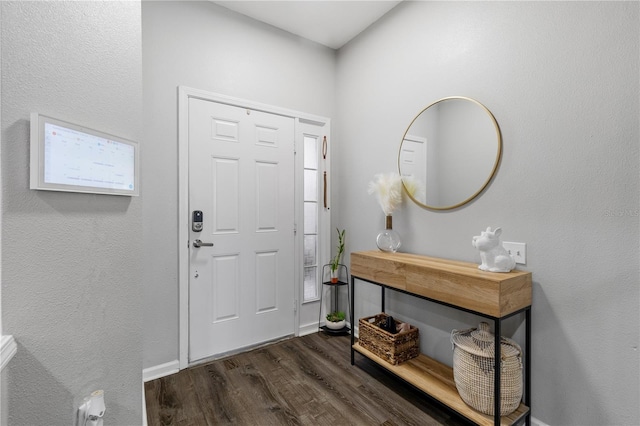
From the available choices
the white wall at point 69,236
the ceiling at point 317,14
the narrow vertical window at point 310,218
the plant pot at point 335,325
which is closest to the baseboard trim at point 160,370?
the white wall at point 69,236

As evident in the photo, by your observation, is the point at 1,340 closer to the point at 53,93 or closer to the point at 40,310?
the point at 40,310

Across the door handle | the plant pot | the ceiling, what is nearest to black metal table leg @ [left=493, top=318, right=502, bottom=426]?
the plant pot

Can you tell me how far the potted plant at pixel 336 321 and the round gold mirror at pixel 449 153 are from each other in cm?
141

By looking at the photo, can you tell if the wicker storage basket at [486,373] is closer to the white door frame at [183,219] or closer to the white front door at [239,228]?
the white front door at [239,228]

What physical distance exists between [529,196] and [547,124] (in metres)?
0.39

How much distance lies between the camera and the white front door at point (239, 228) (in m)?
2.31

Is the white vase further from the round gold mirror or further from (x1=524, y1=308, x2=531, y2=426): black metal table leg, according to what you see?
(x1=524, y1=308, x2=531, y2=426): black metal table leg

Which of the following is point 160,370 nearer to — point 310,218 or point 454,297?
point 310,218

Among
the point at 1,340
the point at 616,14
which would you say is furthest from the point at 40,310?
the point at 616,14

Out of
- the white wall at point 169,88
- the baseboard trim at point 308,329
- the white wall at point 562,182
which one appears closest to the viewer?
the white wall at point 562,182

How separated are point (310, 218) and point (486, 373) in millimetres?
1879

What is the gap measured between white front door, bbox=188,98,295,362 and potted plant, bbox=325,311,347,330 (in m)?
0.36

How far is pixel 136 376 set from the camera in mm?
1458

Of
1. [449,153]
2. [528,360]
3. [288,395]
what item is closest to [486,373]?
[528,360]
